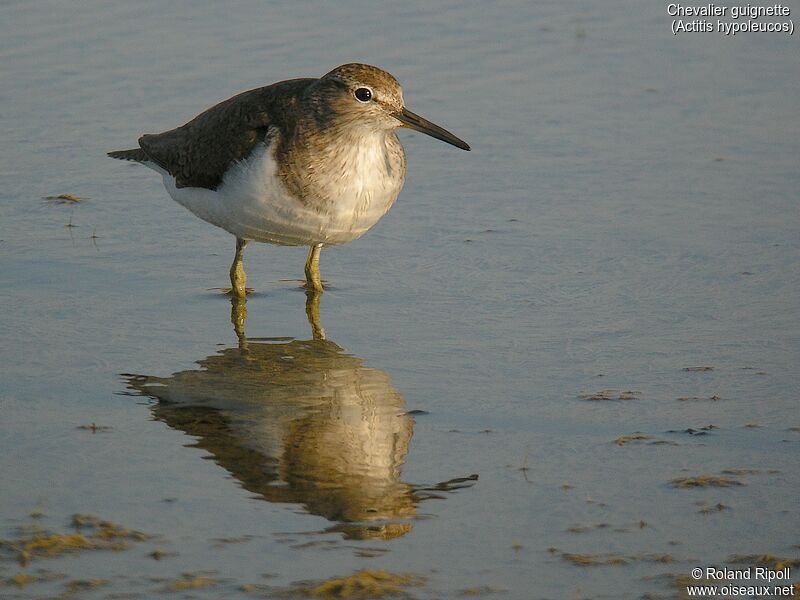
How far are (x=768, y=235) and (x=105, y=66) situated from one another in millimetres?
6431

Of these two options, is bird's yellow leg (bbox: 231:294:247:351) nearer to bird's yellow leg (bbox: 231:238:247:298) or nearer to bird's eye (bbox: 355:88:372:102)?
bird's yellow leg (bbox: 231:238:247:298)

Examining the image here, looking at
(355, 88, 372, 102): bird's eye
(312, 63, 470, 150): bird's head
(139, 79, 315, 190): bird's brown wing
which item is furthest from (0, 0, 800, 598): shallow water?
(355, 88, 372, 102): bird's eye

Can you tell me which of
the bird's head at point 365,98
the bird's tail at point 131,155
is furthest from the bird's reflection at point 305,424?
the bird's tail at point 131,155

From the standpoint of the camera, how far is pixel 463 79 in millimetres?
12180

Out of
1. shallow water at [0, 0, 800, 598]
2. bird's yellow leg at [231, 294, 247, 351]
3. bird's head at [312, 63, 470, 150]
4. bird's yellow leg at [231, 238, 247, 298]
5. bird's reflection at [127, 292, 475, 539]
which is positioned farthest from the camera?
bird's yellow leg at [231, 238, 247, 298]

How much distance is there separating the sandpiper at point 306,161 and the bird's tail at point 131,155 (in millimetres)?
1112

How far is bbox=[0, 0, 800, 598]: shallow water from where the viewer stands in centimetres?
555

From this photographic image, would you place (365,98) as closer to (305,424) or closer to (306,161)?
(306,161)

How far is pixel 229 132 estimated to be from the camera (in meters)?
8.44

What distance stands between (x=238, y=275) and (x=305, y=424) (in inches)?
87.9

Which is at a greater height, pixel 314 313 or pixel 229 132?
pixel 229 132

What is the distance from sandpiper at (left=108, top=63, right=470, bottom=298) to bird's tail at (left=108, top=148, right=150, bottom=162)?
1.11m

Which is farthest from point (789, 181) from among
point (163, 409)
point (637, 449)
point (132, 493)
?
point (132, 493)

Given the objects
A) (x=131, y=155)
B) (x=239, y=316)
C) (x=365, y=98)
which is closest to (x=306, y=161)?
(x=365, y=98)
